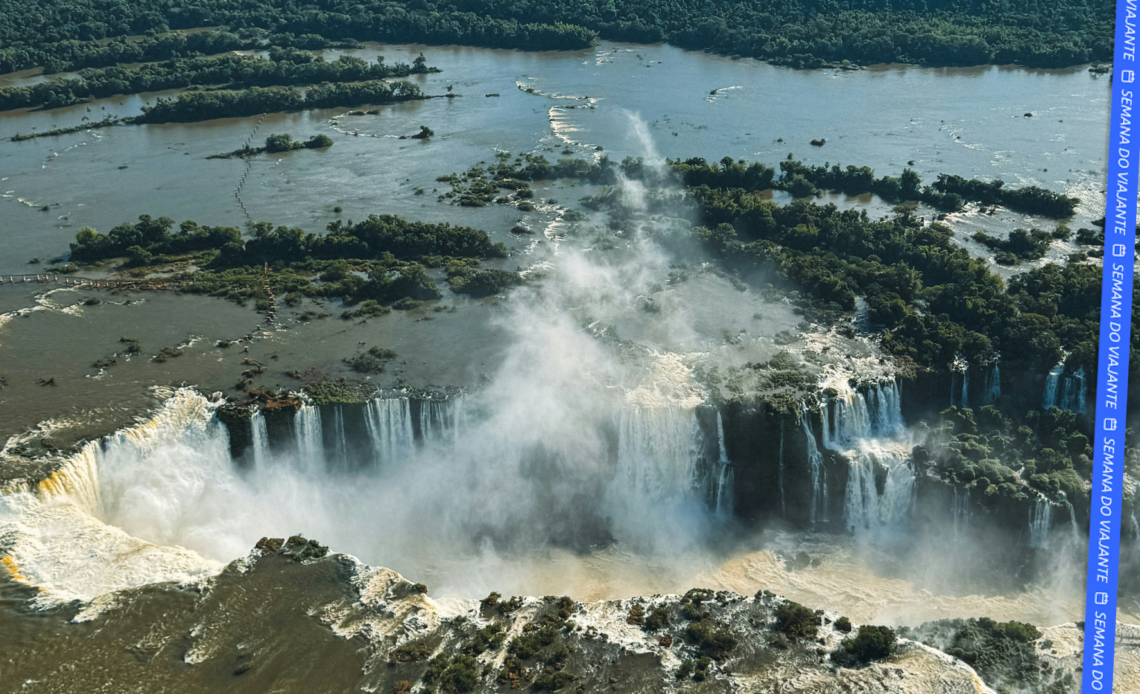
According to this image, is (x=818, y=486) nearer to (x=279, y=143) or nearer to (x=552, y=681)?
(x=552, y=681)

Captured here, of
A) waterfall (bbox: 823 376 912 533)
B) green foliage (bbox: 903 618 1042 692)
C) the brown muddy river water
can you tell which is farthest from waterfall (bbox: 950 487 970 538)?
green foliage (bbox: 903 618 1042 692)

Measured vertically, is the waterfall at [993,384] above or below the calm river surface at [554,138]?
below

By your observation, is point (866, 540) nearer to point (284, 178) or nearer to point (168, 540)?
point (168, 540)

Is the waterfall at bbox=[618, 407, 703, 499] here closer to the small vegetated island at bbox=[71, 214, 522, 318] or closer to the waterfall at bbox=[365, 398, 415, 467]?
the waterfall at bbox=[365, 398, 415, 467]

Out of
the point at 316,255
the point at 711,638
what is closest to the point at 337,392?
the point at 316,255

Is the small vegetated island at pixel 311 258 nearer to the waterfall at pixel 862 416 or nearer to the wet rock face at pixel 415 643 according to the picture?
the waterfall at pixel 862 416

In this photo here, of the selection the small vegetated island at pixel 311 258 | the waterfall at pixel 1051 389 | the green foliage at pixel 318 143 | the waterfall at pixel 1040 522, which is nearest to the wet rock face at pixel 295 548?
the small vegetated island at pixel 311 258
